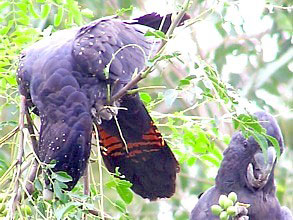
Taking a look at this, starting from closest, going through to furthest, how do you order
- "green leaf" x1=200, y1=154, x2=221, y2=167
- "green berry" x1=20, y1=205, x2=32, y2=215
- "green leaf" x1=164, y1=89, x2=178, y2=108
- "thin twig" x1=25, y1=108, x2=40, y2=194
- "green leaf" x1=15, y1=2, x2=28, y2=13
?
"green leaf" x1=164, y1=89, x2=178, y2=108, "green berry" x1=20, y1=205, x2=32, y2=215, "thin twig" x1=25, y1=108, x2=40, y2=194, "green leaf" x1=15, y1=2, x2=28, y2=13, "green leaf" x1=200, y1=154, x2=221, y2=167

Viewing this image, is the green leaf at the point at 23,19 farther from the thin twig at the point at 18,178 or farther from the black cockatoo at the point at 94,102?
the thin twig at the point at 18,178

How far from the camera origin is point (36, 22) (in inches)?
153

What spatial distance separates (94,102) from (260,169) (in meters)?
0.70

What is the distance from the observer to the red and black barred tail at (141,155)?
2893 millimetres

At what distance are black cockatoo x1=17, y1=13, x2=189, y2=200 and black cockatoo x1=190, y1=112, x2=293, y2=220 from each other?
0.18 metres

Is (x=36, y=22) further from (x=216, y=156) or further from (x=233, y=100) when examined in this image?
(x=233, y=100)

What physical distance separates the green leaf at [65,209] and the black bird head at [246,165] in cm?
96

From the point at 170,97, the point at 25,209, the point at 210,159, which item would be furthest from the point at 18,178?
the point at 210,159

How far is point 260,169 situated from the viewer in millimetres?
2879

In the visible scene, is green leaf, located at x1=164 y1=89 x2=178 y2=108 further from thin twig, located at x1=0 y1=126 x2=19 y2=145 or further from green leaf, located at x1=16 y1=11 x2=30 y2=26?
green leaf, located at x1=16 y1=11 x2=30 y2=26

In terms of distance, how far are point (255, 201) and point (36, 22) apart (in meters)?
1.57

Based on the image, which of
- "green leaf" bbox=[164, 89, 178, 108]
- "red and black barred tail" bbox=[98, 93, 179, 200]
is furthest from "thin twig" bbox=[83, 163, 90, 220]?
"green leaf" bbox=[164, 89, 178, 108]

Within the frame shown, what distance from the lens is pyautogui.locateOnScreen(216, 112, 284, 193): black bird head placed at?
2.85 metres

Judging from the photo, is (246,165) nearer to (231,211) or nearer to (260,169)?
(260,169)
